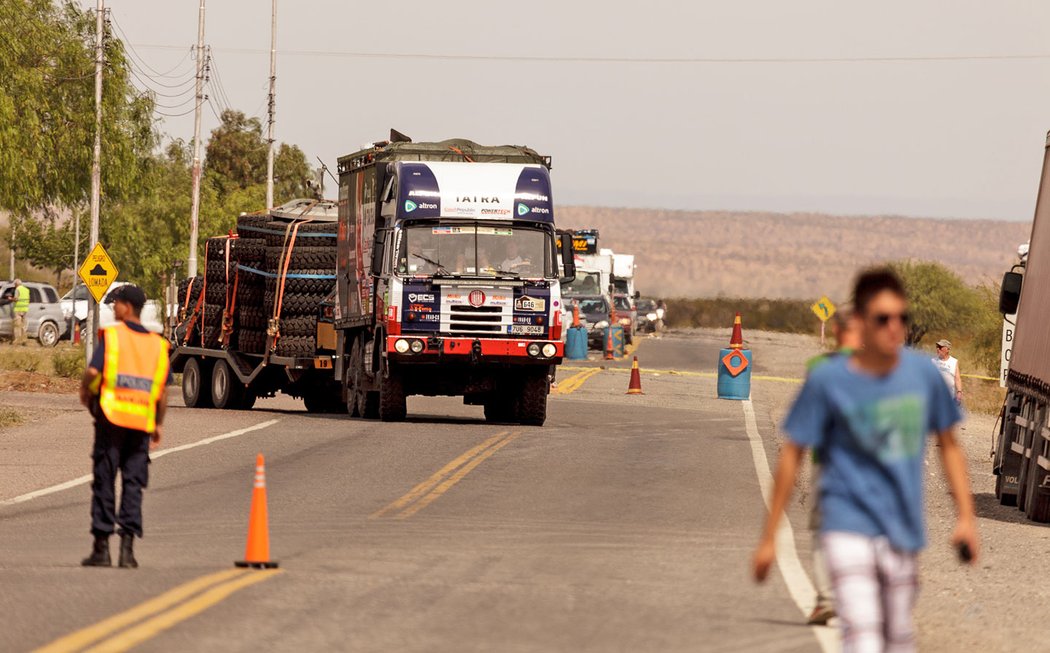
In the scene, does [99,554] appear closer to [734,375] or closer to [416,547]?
[416,547]

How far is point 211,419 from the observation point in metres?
27.0

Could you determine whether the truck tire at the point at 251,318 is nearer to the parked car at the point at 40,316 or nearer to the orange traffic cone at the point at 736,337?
the orange traffic cone at the point at 736,337

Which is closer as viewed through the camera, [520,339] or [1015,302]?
[1015,302]

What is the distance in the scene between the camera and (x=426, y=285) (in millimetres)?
25000

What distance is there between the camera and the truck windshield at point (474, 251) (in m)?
24.9

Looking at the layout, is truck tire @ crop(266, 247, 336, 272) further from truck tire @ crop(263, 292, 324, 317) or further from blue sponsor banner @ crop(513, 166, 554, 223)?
blue sponsor banner @ crop(513, 166, 554, 223)

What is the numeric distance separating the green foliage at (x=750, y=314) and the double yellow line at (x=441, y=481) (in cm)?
10726

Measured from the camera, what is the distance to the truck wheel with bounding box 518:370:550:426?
2612cm

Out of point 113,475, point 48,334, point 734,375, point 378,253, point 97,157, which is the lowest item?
point 48,334

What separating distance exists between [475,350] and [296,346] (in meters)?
4.46

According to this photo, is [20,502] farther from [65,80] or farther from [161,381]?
[65,80]

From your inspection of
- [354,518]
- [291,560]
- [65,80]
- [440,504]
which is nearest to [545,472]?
[440,504]

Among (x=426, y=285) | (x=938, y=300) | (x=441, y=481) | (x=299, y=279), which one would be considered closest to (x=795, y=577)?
(x=441, y=481)

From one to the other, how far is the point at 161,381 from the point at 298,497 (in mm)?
5067
